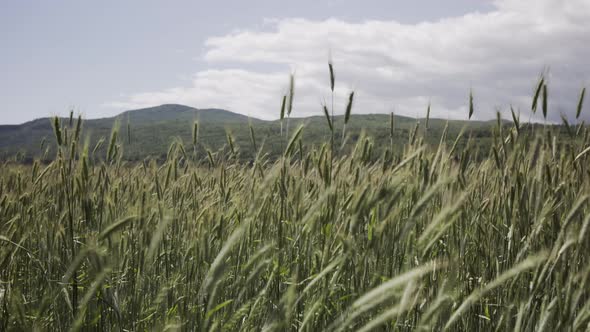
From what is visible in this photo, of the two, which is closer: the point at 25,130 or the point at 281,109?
the point at 281,109

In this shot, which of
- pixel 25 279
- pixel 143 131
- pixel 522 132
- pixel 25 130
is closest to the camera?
pixel 522 132

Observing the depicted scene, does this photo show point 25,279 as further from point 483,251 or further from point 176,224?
point 483,251

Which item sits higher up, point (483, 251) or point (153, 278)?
point (483, 251)

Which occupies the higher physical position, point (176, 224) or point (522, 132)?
point (522, 132)

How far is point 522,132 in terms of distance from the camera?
8.94ft

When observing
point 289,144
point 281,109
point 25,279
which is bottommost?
point 25,279

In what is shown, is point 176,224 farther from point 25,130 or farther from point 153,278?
point 25,130

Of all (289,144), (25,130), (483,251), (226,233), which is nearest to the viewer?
(289,144)

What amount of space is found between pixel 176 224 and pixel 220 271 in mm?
1959

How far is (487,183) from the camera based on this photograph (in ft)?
11.3

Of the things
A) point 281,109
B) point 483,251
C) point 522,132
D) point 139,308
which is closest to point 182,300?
point 139,308

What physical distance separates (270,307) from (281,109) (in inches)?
40.4

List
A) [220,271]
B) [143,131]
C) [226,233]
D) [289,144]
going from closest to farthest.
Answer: [220,271] → [289,144] → [226,233] → [143,131]

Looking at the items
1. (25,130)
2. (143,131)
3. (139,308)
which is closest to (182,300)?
(139,308)
